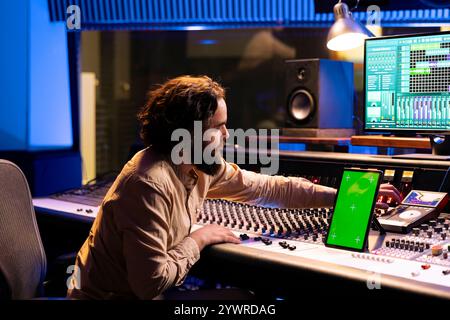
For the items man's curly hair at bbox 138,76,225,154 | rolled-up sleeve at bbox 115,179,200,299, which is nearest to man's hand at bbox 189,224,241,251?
rolled-up sleeve at bbox 115,179,200,299

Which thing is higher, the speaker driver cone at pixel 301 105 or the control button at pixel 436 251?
the speaker driver cone at pixel 301 105

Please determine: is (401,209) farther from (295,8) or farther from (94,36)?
(94,36)

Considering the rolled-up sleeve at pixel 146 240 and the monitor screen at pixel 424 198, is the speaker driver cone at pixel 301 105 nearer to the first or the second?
the monitor screen at pixel 424 198

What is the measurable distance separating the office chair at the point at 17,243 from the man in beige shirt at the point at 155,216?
0.42 ft

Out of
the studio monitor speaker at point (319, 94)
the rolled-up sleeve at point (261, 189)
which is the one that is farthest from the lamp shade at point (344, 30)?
the rolled-up sleeve at point (261, 189)

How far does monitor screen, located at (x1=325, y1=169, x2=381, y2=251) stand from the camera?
1670mm

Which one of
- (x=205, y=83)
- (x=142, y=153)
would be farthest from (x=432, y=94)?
(x=142, y=153)

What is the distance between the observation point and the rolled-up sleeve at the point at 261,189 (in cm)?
205

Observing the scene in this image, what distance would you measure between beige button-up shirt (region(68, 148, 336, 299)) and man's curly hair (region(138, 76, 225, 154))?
5 cm

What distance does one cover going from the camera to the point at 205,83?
5.85 ft

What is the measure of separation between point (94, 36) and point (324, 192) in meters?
3.43

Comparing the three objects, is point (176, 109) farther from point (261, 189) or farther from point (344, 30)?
point (344, 30)

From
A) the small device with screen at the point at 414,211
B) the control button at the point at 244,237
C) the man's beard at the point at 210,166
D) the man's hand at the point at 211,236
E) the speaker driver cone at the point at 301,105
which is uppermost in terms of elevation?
the speaker driver cone at the point at 301,105
